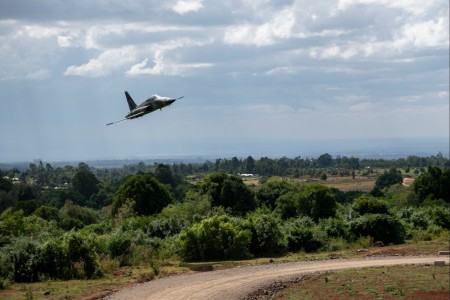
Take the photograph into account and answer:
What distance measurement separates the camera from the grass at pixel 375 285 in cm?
1817

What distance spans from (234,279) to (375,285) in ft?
15.6

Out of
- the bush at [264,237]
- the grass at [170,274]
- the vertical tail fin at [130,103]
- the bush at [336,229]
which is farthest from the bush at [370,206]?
the vertical tail fin at [130,103]

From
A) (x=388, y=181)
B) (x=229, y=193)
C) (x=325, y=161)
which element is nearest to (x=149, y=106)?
(x=229, y=193)

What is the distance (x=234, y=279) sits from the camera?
20.9m

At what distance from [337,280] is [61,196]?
61.1 meters

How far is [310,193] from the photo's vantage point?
1724 inches

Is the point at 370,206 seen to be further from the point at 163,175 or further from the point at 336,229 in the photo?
the point at 163,175

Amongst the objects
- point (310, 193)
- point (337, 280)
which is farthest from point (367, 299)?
point (310, 193)

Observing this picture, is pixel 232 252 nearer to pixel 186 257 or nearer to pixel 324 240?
pixel 186 257

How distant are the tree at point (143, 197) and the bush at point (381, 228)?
21.1 m

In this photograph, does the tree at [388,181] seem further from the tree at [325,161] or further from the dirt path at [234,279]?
the tree at [325,161]

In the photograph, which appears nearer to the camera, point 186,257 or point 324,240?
point 186,257

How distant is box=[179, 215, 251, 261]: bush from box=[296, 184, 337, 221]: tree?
17.4m

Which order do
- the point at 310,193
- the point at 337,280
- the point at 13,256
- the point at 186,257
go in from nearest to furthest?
1. the point at 337,280
2. the point at 13,256
3. the point at 186,257
4. the point at 310,193
